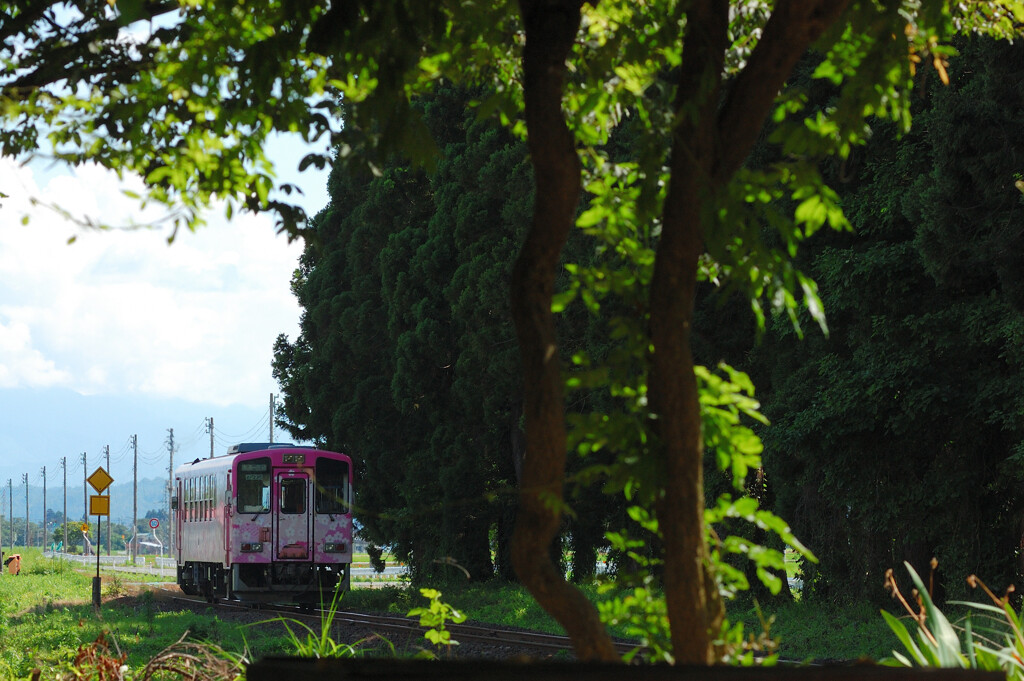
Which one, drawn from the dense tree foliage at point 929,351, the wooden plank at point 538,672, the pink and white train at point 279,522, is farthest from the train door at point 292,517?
the wooden plank at point 538,672

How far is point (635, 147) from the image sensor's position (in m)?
4.09

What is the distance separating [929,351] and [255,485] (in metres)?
14.1

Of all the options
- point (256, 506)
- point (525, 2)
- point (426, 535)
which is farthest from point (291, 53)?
point (426, 535)

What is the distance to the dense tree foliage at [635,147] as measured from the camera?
3.38m

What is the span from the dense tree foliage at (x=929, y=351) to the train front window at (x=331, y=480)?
32.9 feet

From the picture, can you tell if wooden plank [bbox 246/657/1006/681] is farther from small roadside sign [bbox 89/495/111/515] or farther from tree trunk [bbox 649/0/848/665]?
small roadside sign [bbox 89/495/111/515]

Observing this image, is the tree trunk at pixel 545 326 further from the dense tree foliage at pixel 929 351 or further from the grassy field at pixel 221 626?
the dense tree foliage at pixel 929 351

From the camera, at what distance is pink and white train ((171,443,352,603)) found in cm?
2400

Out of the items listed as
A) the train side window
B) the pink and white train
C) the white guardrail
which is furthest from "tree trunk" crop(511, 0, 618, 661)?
the white guardrail

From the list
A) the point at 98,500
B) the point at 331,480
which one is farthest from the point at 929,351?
the point at 98,500

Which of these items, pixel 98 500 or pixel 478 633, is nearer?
pixel 478 633

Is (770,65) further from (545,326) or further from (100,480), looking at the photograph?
(100,480)

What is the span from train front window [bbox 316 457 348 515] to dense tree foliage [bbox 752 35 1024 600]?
32.9ft

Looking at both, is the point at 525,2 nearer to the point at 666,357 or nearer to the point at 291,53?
the point at 291,53
